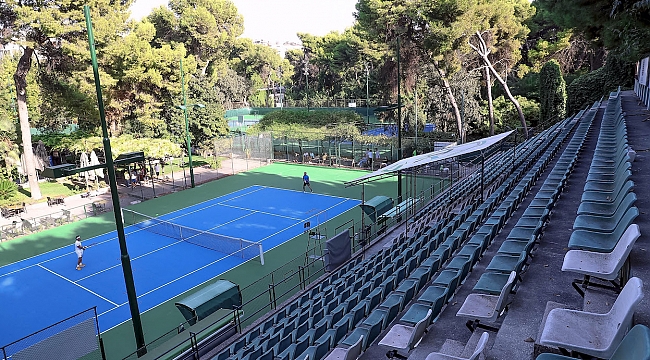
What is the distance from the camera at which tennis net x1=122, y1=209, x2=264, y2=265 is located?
17.0 m

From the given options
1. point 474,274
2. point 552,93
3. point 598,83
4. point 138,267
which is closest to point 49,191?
point 138,267

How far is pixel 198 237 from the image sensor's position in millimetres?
19062

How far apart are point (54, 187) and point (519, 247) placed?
32.7 m

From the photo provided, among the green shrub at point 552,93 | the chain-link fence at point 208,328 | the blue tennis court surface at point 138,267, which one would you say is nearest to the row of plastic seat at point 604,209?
the chain-link fence at point 208,328

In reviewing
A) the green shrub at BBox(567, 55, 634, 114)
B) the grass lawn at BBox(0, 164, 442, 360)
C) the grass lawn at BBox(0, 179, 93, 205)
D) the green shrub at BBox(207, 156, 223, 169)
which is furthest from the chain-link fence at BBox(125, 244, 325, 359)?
the green shrub at BBox(567, 55, 634, 114)

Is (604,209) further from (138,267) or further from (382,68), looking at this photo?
(382,68)

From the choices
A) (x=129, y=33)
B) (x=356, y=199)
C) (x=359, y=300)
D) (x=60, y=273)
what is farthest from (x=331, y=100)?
(x=359, y=300)

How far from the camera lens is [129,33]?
29.9 metres

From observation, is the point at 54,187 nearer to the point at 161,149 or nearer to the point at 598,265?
the point at 161,149

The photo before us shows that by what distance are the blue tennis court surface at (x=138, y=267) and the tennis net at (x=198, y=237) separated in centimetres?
29

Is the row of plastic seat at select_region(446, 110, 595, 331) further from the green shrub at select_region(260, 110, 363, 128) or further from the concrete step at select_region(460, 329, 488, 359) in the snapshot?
the green shrub at select_region(260, 110, 363, 128)

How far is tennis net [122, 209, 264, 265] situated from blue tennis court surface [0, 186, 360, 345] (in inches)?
11.4

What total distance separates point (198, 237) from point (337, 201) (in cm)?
838

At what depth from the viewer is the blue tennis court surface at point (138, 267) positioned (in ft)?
45.3
